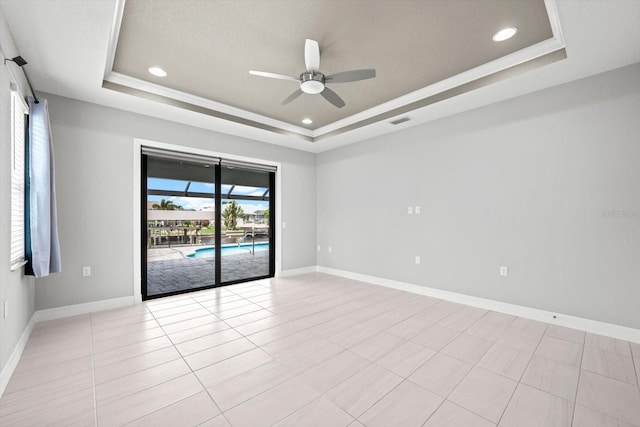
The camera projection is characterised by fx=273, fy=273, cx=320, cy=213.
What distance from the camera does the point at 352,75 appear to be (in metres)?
2.62

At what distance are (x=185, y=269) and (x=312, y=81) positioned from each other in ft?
16.4

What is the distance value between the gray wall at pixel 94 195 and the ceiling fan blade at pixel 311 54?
265cm

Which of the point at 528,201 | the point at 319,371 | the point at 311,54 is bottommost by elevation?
the point at 319,371

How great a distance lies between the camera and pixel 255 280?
5266 millimetres

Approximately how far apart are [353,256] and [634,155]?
3.96 metres

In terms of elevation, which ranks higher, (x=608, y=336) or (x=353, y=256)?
(x=353, y=256)

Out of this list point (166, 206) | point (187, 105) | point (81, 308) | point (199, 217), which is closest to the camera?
point (81, 308)

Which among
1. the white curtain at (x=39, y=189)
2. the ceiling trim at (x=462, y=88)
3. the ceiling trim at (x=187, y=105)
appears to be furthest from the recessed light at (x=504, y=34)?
the white curtain at (x=39, y=189)

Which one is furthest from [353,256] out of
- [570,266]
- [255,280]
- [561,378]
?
[561,378]

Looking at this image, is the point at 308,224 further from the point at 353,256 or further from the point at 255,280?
the point at 255,280

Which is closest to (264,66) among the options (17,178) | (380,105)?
(380,105)

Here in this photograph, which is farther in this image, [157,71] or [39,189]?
[157,71]

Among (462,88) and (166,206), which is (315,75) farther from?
(166,206)

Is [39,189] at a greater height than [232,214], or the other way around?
[39,189]
